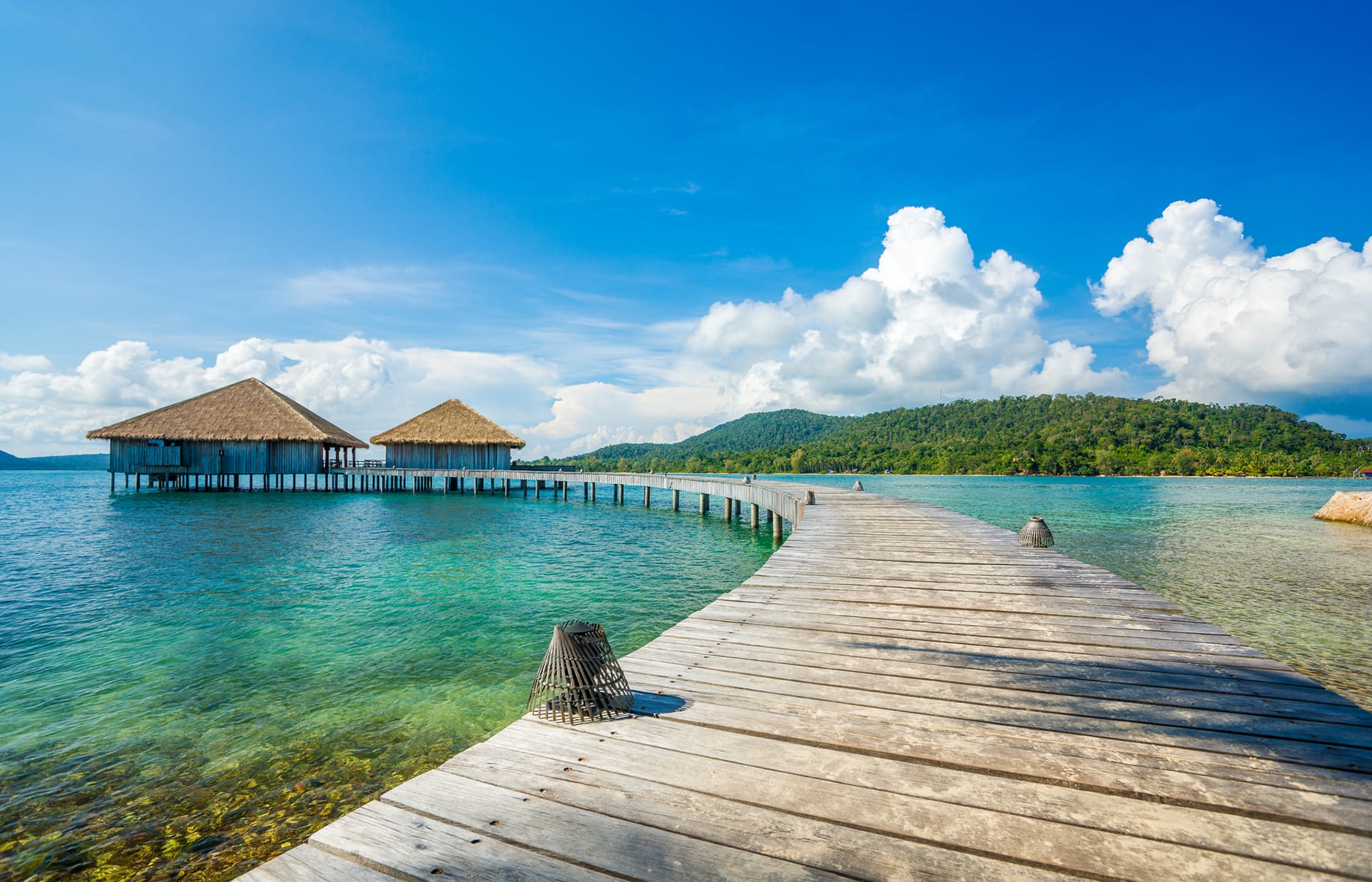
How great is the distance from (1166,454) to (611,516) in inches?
3338

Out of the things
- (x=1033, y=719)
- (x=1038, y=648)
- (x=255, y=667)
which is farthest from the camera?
(x=255, y=667)

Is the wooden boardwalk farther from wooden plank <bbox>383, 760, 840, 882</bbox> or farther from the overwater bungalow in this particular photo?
the overwater bungalow

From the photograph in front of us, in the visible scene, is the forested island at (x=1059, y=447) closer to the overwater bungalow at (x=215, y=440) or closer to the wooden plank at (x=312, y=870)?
the overwater bungalow at (x=215, y=440)

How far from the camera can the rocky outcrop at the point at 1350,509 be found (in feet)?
69.4

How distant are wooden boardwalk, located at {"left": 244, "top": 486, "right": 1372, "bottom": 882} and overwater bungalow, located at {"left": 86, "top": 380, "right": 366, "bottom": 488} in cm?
4134

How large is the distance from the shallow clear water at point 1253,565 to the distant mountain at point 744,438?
206 ft

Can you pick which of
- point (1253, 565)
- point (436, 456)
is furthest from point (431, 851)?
point (436, 456)

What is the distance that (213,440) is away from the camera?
3650 centimetres

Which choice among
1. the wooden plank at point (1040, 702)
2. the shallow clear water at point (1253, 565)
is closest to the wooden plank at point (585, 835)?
the wooden plank at point (1040, 702)

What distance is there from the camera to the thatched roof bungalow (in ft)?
119

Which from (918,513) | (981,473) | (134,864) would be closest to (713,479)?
(918,513)

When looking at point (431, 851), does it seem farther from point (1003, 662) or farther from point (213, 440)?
point (213, 440)

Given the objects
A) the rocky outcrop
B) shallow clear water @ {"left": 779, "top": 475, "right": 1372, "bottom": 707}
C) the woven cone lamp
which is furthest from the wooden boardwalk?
the rocky outcrop

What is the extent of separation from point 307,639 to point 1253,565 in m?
18.5
